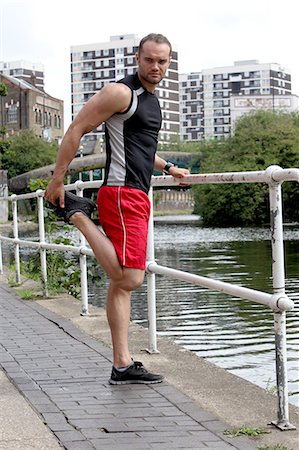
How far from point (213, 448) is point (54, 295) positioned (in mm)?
6387

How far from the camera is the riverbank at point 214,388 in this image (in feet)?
13.9

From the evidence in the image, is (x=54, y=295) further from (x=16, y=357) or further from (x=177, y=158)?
(x=177, y=158)

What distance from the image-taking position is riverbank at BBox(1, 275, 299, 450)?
4230 millimetres

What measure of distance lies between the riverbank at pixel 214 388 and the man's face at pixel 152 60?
1588 millimetres

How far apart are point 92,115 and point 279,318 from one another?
1.43 metres

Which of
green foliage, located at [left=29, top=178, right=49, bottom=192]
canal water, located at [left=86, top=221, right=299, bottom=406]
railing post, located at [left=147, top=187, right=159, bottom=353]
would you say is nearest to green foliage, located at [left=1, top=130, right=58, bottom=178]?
canal water, located at [left=86, top=221, right=299, bottom=406]

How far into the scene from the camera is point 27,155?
322 ft

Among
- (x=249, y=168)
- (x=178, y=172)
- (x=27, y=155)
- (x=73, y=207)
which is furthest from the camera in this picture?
(x=27, y=155)

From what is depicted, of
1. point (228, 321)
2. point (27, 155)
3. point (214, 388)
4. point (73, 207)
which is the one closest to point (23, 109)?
point (27, 155)

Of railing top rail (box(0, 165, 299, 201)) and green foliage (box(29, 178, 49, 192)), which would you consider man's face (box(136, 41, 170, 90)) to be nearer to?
railing top rail (box(0, 165, 299, 201))

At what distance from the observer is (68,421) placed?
14.1 ft

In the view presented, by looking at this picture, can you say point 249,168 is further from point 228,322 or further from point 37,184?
point 228,322

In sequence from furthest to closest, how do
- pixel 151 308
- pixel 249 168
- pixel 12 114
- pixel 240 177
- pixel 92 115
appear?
1. pixel 12 114
2. pixel 249 168
3. pixel 151 308
4. pixel 92 115
5. pixel 240 177

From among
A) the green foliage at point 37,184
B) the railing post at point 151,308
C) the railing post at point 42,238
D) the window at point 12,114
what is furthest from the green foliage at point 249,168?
the railing post at point 151,308
